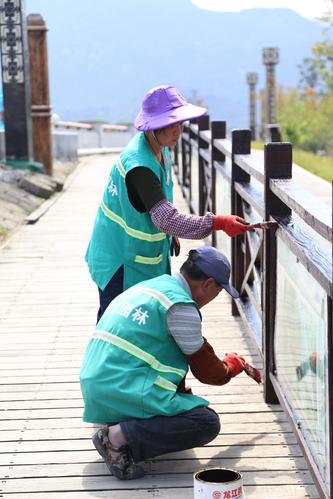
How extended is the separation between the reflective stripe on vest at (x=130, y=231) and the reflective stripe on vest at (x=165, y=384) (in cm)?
85

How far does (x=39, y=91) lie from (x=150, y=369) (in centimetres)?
1164

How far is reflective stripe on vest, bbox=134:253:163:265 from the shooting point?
4.57 meters

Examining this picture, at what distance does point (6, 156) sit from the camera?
14.4 m

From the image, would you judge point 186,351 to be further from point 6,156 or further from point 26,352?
point 6,156

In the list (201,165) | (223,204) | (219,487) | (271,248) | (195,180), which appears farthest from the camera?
(195,180)

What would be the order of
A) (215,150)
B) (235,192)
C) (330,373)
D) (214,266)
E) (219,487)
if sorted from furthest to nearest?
(215,150) < (235,192) < (214,266) < (219,487) < (330,373)

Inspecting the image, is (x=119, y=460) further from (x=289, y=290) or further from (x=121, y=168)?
(x=121, y=168)

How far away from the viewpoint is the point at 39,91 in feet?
49.2

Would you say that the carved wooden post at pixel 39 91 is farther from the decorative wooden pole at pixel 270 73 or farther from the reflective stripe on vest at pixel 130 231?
the decorative wooden pole at pixel 270 73

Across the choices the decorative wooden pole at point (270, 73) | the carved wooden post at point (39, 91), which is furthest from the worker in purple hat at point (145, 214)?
the decorative wooden pole at point (270, 73)

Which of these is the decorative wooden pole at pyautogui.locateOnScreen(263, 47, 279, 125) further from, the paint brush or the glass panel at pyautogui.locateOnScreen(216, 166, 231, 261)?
the paint brush

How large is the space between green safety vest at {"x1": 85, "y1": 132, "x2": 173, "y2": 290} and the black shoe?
95cm

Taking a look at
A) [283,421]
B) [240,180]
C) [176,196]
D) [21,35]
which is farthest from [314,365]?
[21,35]

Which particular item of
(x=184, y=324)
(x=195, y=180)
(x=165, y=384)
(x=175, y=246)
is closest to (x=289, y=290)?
(x=184, y=324)
